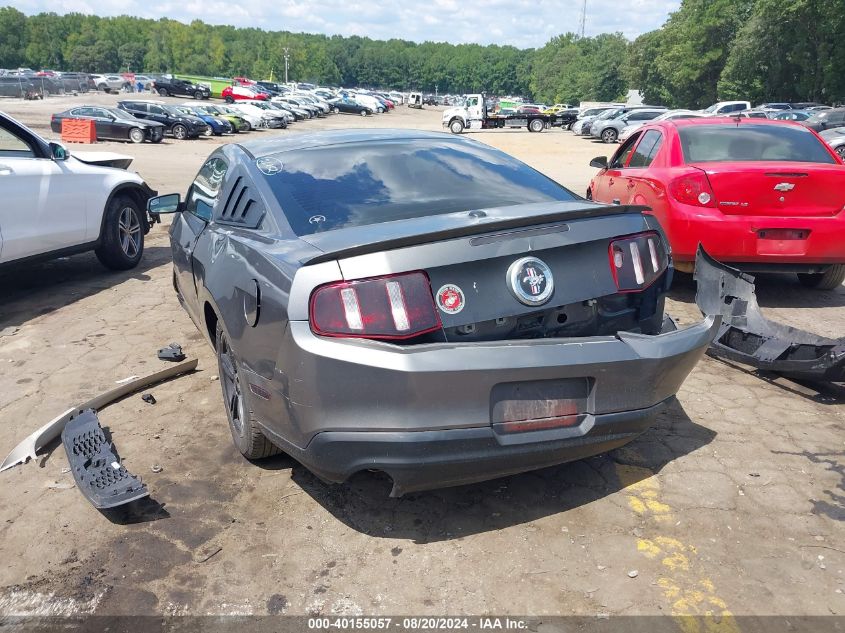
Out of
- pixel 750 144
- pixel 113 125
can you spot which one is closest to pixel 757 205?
pixel 750 144

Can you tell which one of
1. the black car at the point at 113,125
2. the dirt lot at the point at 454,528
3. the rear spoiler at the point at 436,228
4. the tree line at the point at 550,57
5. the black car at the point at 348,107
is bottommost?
the dirt lot at the point at 454,528

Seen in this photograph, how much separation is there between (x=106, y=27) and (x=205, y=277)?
173680mm

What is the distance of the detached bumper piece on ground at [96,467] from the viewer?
315 centimetres

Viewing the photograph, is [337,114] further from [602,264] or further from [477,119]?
[602,264]

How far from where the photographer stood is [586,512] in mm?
3129

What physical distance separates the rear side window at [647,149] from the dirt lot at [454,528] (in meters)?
3.03

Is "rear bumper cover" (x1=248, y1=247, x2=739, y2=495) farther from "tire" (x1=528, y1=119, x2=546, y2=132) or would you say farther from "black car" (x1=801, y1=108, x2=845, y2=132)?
"tire" (x1=528, y1=119, x2=546, y2=132)

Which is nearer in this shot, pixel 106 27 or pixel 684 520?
pixel 684 520

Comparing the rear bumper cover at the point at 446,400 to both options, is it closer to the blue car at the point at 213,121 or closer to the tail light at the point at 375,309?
the tail light at the point at 375,309

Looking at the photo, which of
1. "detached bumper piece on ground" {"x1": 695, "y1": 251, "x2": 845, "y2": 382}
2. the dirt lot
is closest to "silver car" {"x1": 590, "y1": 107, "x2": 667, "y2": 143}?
"detached bumper piece on ground" {"x1": 695, "y1": 251, "x2": 845, "y2": 382}

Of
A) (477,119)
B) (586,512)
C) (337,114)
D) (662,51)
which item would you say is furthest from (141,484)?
(662,51)

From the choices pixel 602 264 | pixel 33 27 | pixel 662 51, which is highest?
pixel 33 27

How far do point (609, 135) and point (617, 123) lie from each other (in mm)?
687

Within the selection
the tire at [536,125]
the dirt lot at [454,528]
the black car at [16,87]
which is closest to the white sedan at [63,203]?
the dirt lot at [454,528]
